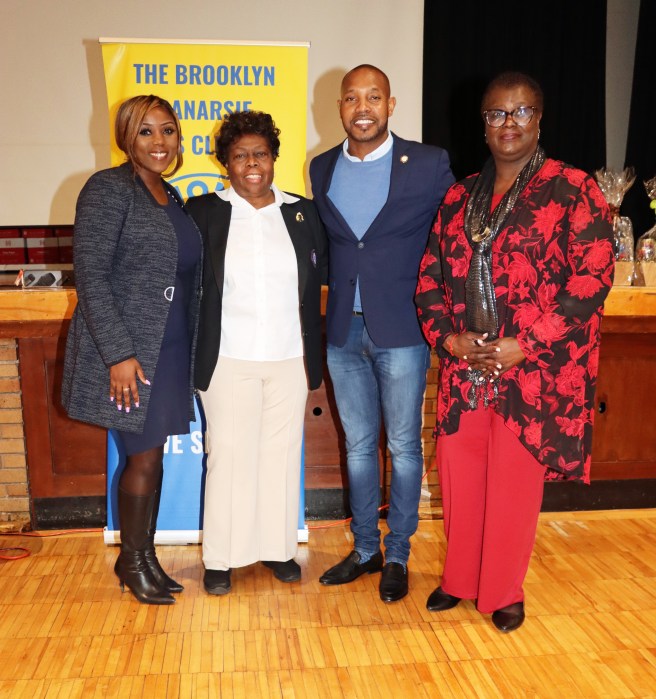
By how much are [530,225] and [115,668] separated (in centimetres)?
176

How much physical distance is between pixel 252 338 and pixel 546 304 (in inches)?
36.8

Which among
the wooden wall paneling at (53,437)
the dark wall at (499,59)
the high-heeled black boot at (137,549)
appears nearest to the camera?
the high-heeled black boot at (137,549)

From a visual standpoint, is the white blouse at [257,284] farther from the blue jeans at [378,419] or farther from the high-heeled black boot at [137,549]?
the high-heeled black boot at [137,549]

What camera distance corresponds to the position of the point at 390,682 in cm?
204

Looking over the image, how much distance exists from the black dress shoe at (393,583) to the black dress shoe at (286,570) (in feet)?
1.04

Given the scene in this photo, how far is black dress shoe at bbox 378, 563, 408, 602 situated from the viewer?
2.49 metres

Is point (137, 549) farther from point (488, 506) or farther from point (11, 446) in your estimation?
point (488, 506)

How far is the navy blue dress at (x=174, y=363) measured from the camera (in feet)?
7.57

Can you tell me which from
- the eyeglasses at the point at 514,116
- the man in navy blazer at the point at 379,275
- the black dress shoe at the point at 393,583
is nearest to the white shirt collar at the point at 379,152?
the man in navy blazer at the point at 379,275

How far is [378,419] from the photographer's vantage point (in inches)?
102

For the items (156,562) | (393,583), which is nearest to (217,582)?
(156,562)

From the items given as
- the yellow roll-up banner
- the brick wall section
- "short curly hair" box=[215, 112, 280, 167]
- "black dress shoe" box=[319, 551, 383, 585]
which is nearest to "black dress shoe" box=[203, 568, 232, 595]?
"black dress shoe" box=[319, 551, 383, 585]

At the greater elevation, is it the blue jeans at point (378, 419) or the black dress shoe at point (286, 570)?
the blue jeans at point (378, 419)

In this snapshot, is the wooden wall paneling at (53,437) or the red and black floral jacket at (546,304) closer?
the red and black floral jacket at (546,304)
